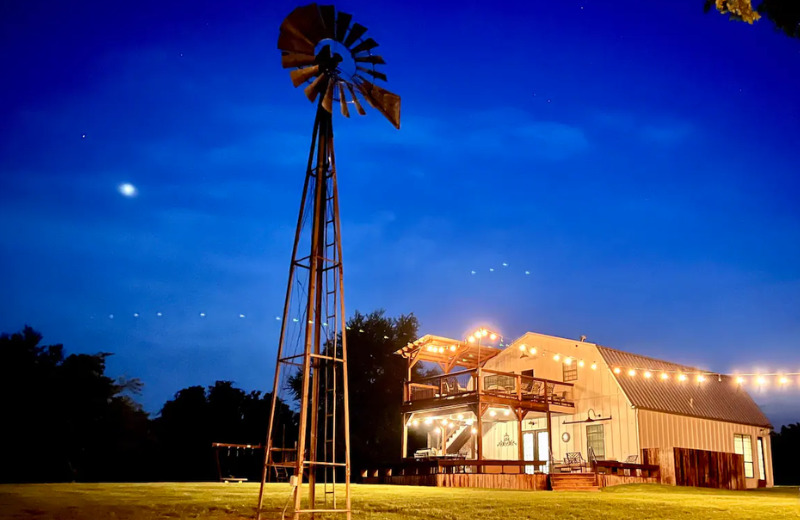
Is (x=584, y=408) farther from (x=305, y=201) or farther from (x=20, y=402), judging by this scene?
(x=20, y=402)

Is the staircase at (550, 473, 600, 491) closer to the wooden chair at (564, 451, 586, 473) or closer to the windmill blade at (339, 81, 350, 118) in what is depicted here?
the wooden chair at (564, 451, 586, 473)

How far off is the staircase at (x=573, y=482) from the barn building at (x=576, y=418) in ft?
0.95

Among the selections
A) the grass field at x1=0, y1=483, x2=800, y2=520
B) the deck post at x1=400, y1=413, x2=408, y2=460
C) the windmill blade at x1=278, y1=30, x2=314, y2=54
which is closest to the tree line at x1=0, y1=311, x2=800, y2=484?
the deck post at x1=400, y1=413, x2=408, y2=460

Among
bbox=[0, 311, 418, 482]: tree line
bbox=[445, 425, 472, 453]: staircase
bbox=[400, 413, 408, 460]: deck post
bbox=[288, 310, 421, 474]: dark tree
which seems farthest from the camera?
bbox=[288, 310, 421, 474]: dark tree

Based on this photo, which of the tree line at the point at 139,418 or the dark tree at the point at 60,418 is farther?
the tree line at the point at 139,418

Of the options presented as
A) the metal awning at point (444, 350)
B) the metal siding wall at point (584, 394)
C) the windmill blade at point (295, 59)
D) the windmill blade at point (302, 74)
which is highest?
the windmill blade at point (295, 59)

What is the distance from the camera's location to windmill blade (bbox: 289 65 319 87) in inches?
497

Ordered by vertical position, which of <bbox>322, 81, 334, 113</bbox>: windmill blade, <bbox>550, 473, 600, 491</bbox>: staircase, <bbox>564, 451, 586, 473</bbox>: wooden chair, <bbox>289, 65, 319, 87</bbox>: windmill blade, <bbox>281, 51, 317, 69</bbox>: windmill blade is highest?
<bbox>281, 51, 317, 69</bbox>: windmill blade

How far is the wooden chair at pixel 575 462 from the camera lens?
80.7ft

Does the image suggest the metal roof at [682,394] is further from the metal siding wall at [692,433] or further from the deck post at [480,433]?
the deck post at [480,433]

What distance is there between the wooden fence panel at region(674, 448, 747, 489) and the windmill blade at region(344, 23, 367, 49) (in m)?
19.4

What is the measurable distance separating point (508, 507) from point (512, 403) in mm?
13769

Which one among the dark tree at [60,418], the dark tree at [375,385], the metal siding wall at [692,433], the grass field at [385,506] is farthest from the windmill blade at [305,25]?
the dark tree at [375,385]

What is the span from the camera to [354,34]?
42.0 ft
